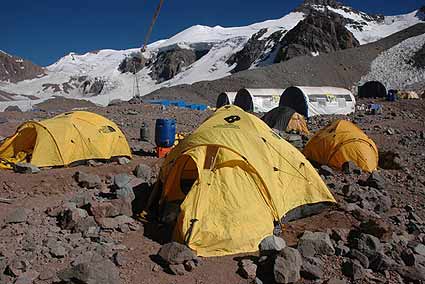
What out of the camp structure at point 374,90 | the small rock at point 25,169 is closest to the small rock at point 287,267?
the small rock at point 25,169

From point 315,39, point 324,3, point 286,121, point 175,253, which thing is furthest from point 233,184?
point 324,3

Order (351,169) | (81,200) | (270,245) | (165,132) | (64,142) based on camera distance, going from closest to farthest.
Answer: (270,245) → (81,200) → (351,169) → (64,142) → (165,132)

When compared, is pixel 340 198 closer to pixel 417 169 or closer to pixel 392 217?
pixel 392 217

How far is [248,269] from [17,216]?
13.7 feet

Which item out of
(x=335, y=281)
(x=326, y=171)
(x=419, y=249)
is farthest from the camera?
(x=326, y=171)

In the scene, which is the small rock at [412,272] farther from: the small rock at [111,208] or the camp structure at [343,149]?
the camp structure at [343,149]

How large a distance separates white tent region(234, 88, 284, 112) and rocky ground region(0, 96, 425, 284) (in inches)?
785

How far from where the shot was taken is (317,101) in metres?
28.1

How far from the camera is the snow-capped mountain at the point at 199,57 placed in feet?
316

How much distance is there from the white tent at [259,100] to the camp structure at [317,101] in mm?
1477

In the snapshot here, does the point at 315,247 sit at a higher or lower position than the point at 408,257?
higher

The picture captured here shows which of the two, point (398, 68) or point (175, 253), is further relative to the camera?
point (398, 68)

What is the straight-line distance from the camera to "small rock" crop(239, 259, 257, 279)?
558cm

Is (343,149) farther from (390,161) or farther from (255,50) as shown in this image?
(255,50)
